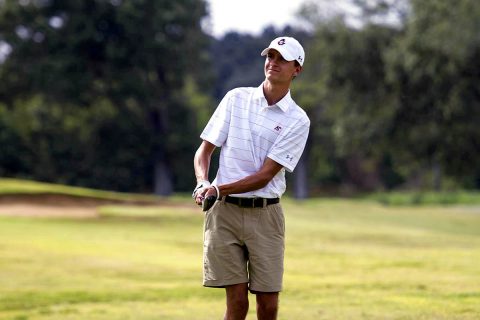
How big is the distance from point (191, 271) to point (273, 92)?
9.78m

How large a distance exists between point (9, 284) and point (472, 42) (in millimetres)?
23137

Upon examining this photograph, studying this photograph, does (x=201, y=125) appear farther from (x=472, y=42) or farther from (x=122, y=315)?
(x=122, y=315)

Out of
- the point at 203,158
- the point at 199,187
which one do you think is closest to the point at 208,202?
the point at 199,187

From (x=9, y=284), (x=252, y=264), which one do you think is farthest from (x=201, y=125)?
(x=252, y=264)

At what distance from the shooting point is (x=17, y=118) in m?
61.4

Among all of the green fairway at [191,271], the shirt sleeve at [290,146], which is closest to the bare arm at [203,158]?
the shirt sleeve at [290,146]

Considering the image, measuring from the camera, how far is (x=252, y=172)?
6652mm

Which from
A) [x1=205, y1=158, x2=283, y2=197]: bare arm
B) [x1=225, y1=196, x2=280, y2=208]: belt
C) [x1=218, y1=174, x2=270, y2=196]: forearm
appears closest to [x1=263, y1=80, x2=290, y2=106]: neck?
[x1=205, y1=158, x2=283, y2=197]: bare arm

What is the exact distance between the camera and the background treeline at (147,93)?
41.3 meters

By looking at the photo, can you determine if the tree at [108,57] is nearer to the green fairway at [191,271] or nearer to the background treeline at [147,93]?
the background treeline at [147,93]

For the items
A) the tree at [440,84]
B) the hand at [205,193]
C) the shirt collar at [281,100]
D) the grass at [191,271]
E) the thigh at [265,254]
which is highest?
the tree at [440,84]

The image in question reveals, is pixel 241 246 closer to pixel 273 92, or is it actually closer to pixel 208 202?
pixel 208 202

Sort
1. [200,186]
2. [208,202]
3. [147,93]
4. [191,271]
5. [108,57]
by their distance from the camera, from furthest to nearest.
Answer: [147,93] → [108,57] → [191,271] → [200,186] → [208,202]

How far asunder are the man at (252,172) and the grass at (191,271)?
11.0ft
